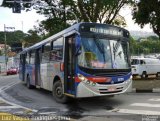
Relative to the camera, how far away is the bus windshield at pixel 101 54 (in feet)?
41.1

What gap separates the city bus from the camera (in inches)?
491

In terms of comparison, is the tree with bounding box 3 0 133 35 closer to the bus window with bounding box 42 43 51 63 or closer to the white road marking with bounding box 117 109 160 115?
the bus window with bounding box 42 43 51 63

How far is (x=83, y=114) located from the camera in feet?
38.3

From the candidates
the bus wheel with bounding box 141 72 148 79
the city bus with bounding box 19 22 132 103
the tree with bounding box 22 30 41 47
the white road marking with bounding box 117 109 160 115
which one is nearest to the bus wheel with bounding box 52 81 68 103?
the city bus with bounding box 19 22 132 103

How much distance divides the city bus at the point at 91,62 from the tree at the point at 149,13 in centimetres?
1070

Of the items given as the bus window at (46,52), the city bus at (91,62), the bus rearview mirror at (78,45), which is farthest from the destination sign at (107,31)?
the bus window at (46,52)

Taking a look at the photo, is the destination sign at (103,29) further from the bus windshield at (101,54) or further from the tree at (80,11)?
the tree at (80,11)

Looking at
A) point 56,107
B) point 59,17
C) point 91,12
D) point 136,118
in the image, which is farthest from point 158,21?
point 136,118

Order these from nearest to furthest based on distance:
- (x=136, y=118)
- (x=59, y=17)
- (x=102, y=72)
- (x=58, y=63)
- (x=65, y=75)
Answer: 1. (x=136, y=118)
2. (x=102, y=72)
3. (x=65, y=75)
4. (x=58, y=63)
5. (x=59, y=17)

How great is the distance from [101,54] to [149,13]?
516 inches

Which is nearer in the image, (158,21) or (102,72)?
(102,72)

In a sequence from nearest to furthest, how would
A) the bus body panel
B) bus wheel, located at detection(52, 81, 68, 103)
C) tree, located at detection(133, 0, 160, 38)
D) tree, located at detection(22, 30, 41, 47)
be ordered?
bus wheel, located at detection(52, 81, 68, 103)
the bus body panel
tree, located at detection(133, 0, 160, 38)
tree, located at detection(22, 30, 41, 47)

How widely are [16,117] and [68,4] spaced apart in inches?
773

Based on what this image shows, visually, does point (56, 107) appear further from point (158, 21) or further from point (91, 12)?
point (91, 12)
